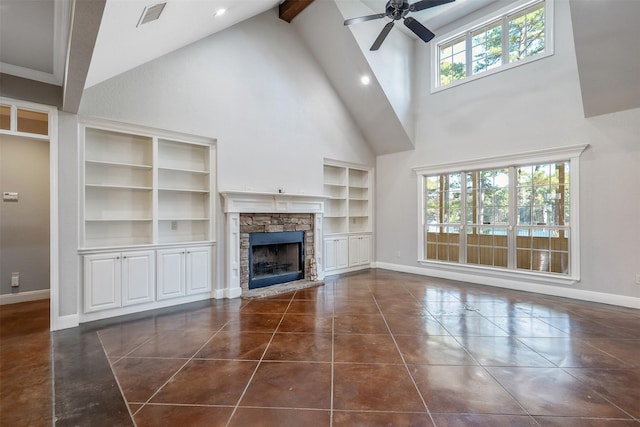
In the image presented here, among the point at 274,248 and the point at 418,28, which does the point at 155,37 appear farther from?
the point at 274,248

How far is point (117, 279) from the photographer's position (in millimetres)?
3775

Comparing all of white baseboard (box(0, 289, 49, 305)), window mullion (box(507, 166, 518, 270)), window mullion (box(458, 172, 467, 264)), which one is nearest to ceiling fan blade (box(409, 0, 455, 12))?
window mullion (box(507, 166, 518, 270))

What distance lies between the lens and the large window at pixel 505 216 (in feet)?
15.5

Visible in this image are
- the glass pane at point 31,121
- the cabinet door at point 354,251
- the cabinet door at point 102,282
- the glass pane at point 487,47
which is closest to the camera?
the cabinet door at point 102,282

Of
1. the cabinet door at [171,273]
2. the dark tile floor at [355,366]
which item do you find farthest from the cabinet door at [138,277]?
the dark tile floor at [355,366]

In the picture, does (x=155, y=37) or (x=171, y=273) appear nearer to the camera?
(x=155, y=37)

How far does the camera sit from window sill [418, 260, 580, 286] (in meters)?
4.66

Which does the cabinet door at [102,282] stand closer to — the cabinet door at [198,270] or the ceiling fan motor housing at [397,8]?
the cabinet door at [198,270]

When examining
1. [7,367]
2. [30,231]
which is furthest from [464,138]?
[30,231]

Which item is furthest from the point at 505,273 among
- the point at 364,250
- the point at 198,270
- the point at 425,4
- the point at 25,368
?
the point at 25,368

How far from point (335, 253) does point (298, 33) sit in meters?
4.52

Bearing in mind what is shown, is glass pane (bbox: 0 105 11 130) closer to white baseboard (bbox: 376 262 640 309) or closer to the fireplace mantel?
the fireplace mantel

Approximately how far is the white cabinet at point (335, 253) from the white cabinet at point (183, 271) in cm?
250

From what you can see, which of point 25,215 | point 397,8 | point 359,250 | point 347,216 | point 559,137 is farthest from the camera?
point 359,250
